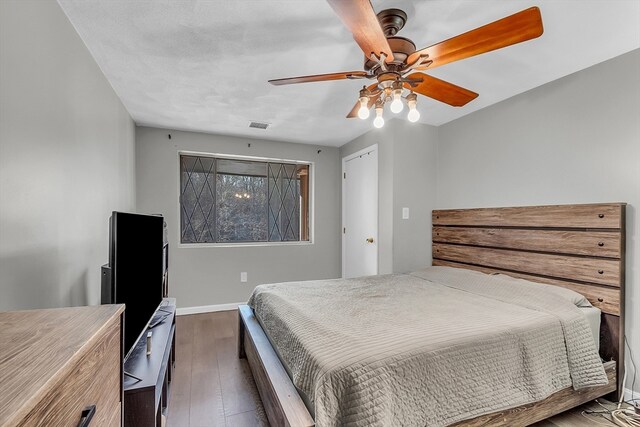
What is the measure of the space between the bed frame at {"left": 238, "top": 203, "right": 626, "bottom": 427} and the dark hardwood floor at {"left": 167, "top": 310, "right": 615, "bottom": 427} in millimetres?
112

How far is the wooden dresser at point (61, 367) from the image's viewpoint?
1.50ft

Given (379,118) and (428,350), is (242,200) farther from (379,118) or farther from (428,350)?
(428,350)

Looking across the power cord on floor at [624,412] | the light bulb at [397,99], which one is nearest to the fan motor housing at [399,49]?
the light bulb at [397,99]

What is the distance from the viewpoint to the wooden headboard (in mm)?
1980

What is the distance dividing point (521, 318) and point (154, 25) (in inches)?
106

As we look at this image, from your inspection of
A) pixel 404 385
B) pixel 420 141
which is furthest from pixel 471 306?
pixel 420 141

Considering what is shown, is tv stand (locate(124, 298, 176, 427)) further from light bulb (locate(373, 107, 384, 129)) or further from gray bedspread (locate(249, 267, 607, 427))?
light bulb (locate(373, 107, 384, 129))

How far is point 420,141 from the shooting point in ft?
11.4

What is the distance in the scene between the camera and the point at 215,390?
2.13 m

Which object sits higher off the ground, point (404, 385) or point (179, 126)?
point (179, 126)

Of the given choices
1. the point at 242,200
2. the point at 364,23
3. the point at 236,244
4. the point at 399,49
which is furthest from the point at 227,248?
the point at 364,23

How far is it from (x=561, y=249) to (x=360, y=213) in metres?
2.14

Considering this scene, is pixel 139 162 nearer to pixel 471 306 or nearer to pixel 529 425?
pixel 471 306

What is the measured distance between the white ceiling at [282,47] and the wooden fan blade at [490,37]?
0.30 meters
